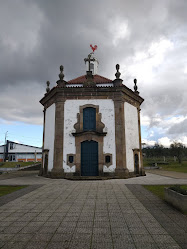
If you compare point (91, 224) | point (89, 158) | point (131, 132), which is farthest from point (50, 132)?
point (91, 224)

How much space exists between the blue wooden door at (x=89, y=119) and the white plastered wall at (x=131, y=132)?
336 cm

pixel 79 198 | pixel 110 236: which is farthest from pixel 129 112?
pixel 110 236

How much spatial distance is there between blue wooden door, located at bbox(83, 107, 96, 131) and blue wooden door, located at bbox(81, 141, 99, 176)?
1.56 m

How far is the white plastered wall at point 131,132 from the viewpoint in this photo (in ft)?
56.0

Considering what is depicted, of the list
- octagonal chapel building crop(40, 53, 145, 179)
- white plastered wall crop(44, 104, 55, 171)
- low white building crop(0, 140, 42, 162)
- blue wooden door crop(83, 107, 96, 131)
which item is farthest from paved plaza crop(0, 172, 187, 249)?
low white building crop(0, 140, 42, 162)

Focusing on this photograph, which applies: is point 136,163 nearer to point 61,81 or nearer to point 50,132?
point 50,132

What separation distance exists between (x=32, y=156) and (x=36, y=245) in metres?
54.2

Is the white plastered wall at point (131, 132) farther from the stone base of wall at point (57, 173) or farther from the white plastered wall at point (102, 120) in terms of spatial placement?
the stone base of wall at point (57, 173)

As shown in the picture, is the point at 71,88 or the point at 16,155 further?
the point at 16,155

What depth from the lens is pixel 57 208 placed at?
21.6ft

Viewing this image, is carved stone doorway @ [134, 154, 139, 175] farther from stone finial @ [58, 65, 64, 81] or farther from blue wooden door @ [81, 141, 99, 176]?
stone finial @ [58, 65, 64, 81]

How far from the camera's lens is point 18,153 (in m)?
53.6

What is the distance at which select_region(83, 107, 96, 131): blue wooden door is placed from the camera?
17.2 metres

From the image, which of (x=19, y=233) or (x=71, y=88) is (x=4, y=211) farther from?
(x=71, y=88)
